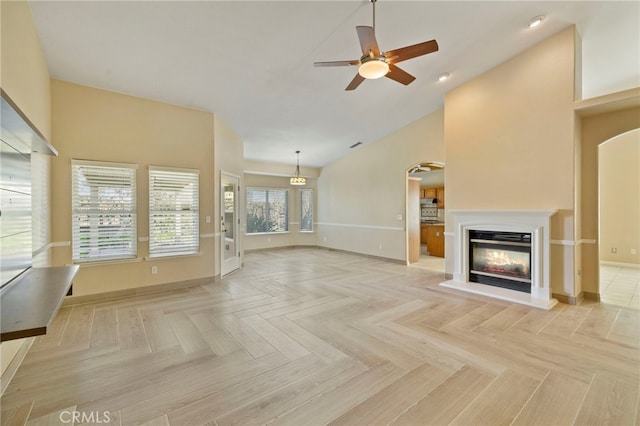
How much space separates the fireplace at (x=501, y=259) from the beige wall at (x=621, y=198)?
3.67m

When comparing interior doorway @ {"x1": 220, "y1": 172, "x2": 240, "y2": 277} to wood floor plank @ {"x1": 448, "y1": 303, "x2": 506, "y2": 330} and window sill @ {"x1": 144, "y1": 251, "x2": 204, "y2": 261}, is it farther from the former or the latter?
wood floor plank @ {"x1": 448, "y1": 303, "x2": 506, "y2": 330}

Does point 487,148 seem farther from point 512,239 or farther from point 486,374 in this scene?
point 486,374

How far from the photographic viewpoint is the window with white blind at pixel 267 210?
989 cm

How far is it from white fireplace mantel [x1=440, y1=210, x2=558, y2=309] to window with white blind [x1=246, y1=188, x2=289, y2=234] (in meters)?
6.35

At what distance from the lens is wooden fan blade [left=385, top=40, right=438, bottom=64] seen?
2.80 metres

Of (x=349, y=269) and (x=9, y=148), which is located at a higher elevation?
(x=9, y=148)

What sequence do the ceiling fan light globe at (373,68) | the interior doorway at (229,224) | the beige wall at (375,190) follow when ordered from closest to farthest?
the ceiling fan light globe at (373,68)
the interior doorway at (229,224)
the beige wall at (375,190)

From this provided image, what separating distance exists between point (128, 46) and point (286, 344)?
3.91m

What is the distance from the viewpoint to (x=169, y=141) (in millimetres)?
4973

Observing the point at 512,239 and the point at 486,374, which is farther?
the point at 512,239

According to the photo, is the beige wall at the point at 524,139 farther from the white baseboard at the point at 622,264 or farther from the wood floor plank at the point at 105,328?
the wood floor plank at the point at 105,328

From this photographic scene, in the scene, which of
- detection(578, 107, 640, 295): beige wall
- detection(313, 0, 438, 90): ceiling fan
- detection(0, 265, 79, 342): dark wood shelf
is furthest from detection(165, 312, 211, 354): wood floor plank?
detection(578, 107, 640, 295): beige wall

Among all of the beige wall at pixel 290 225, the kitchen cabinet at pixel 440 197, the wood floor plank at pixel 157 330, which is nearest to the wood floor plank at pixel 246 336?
the wood floor plank at pixel 157 330

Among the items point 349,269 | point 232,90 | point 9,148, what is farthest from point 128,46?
point 349,269
